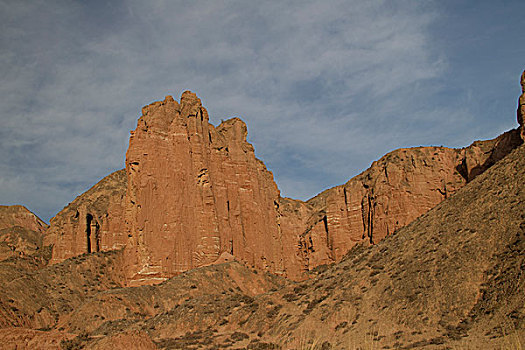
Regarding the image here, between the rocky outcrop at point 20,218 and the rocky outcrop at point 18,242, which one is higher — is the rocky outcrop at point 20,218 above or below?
above

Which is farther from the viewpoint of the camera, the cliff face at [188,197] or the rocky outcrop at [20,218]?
the rocky outcrop at [20,218]

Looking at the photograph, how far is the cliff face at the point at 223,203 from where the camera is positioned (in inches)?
2552

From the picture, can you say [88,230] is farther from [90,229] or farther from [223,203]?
[223,203]

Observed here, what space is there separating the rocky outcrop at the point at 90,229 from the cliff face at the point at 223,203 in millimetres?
156

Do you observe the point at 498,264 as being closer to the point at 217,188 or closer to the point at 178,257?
the point at 178,257

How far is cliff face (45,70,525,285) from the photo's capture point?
64.8 meters

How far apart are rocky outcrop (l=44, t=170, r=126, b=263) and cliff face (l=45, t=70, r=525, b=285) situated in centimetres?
16

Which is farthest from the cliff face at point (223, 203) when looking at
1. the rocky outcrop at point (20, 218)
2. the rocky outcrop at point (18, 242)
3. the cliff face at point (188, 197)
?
the rocky outcrop at point (20, 218)

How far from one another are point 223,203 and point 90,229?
24.3 meters

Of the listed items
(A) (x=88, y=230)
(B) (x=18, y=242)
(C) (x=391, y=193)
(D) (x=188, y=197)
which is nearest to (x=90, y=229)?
(A) (x=88, y=230)

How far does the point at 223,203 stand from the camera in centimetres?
7206

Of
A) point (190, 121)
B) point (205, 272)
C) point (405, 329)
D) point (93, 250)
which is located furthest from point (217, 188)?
point (405, 329)

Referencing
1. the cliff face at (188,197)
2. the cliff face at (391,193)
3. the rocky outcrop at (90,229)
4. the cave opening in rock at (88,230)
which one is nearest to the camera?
the cliff face at (188,197)

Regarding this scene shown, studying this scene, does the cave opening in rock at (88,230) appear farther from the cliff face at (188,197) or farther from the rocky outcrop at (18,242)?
the cliff face at (188,197)
